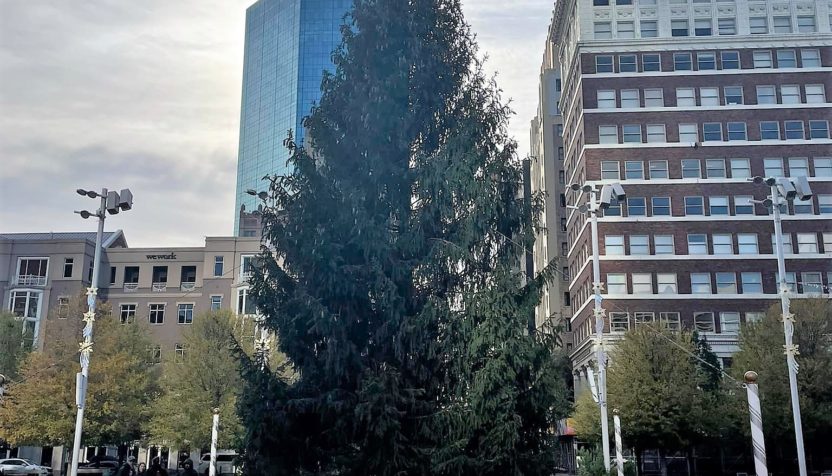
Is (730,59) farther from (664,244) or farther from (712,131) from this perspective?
(664,244)

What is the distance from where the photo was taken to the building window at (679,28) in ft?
216

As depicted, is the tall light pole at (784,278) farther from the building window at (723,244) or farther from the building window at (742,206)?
the building window at (742,206)

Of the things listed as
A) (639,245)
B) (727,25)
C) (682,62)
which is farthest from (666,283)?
(727,25)

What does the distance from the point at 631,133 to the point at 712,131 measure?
6156mm

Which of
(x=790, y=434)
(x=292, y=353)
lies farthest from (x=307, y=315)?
(x=790, y=434)

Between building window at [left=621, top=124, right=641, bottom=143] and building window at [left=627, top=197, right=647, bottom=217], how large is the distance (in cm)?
479

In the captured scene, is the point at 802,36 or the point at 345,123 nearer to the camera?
the point at 345,123

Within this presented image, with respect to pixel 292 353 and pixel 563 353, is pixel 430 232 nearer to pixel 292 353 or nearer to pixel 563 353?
pixel 292 353

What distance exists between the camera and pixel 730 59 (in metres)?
64.4

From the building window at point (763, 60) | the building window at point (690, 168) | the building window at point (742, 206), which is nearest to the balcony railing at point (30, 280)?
the building window at point (690, 168)

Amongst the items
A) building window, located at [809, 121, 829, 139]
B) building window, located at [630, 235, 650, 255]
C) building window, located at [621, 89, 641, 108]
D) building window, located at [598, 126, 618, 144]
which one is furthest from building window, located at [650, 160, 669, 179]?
building window, located at [809, 121, 829, 139]

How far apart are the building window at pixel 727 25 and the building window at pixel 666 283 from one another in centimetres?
2038

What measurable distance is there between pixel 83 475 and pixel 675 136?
4758 cm

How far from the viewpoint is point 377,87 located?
22172 millimetres
